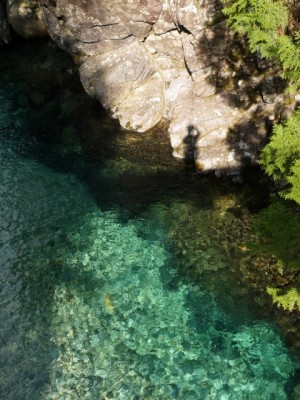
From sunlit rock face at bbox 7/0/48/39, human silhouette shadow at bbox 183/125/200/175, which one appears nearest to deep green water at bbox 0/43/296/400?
human silhouette shadow at bbox 183/125/200/175

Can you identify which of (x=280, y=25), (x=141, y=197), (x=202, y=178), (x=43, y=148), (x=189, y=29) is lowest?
(x=43, y=148)

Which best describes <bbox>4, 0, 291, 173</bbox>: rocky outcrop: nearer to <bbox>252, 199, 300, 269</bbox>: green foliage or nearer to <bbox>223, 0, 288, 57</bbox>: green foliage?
<bbox>223, 0, 288, 57</bbox>: green foliage

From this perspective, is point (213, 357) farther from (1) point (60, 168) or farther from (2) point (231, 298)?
(1) point (60, 168)

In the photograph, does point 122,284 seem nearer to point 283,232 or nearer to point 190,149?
point 283,232

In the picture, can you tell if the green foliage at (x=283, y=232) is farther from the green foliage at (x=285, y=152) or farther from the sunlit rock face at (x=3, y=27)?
the sunlit rock face at (x=3, y=27)

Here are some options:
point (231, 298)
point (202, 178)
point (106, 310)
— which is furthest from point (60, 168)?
point (231, 298)

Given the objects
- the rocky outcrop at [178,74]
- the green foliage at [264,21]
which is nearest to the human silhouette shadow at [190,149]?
the rocky outcrop at [178,74]

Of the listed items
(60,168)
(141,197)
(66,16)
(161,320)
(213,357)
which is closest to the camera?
(213,357)
